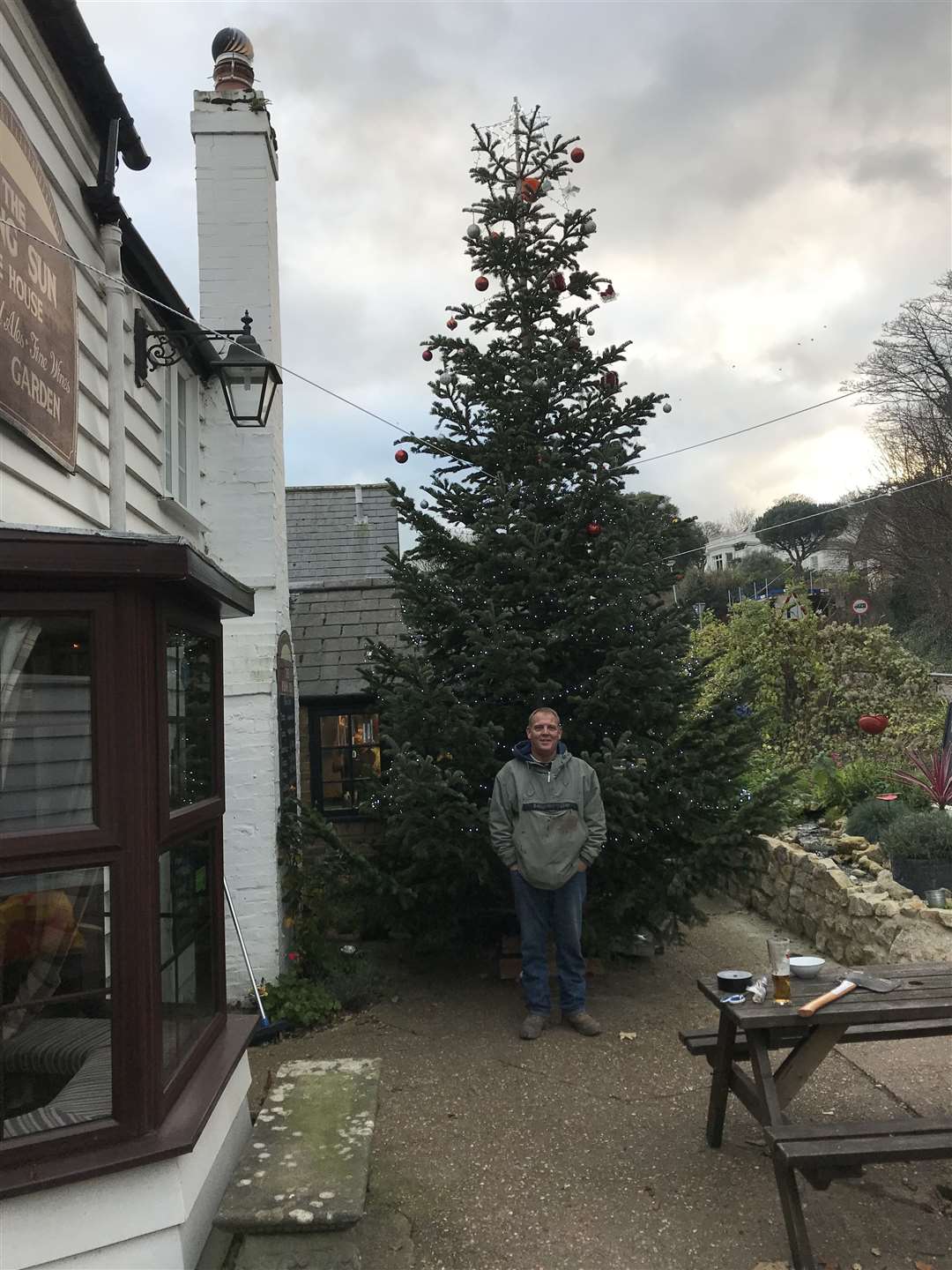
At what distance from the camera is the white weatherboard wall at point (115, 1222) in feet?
7.88

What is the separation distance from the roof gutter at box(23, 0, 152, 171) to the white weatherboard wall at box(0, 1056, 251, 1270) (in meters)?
Result: 4.12

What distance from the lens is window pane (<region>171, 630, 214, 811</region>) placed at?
3039 mm

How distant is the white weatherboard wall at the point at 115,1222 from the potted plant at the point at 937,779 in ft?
20.1

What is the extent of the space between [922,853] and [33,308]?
6194mm

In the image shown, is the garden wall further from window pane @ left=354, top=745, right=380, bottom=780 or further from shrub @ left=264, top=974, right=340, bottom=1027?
window pane @ left=354, top=745, right=380, bottom=780

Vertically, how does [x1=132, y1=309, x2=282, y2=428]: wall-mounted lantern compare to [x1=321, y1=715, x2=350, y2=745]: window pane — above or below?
above

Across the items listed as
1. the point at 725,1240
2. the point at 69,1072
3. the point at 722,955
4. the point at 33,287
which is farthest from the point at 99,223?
the point at 722,955

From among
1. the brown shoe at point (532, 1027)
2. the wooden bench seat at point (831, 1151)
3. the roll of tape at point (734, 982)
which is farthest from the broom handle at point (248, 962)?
the wooden bench seat at point (831, 1151)

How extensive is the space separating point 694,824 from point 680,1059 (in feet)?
4.75

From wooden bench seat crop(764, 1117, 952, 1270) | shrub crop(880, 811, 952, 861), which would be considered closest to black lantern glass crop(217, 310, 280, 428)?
wooden bench seat crop(764, 1117, 952, 1270)

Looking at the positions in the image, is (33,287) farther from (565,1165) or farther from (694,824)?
(694,824)

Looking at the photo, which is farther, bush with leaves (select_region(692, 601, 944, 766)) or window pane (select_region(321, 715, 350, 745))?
bush with leaves (select_region(692, 601, 944, 766))

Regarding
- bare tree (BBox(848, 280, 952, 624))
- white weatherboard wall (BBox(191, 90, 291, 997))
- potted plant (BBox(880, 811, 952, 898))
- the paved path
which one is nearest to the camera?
the paved path

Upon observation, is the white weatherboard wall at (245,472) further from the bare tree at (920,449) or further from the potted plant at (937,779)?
the bare tree at (920,449)
